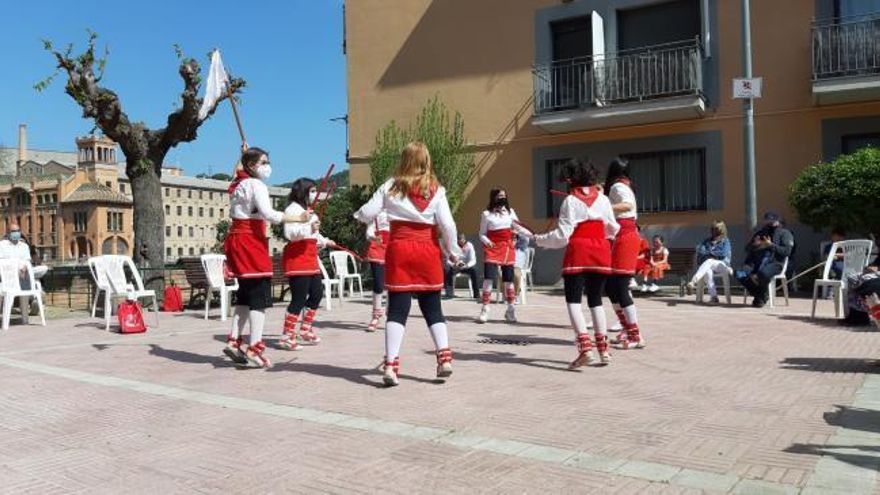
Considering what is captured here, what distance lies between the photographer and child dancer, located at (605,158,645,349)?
7559 mm

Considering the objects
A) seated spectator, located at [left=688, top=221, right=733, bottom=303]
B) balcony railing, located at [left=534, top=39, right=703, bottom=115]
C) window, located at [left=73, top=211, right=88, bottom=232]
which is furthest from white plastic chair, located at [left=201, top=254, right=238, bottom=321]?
window, located at [left=73, top=211, right=88, bottom=232]

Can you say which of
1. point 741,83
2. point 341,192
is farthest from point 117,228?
point 741,83

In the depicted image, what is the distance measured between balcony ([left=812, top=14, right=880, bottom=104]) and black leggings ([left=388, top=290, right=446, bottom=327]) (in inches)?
529

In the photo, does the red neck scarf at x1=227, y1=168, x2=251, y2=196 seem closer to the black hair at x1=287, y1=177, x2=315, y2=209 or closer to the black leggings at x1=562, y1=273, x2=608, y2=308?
the black hair at x1=287, y1=177, x2=315, y2=209

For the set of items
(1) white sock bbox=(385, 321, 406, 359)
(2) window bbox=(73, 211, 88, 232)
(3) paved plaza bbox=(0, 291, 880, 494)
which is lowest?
(3) paved plaza bbox=(0, 291, 880, 494)

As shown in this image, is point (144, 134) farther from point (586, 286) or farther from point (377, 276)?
point (586, 286)

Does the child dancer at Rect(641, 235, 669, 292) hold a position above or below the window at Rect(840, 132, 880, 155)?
below

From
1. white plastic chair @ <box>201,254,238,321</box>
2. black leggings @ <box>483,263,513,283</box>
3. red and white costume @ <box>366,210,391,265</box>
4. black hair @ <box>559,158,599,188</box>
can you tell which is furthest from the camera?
white plastic chair @ <box>201,254,238,321</box>

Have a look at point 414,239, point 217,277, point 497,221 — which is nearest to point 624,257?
point 414,239

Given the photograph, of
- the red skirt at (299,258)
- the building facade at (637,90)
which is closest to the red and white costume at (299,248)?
the red skirt at (299,258)

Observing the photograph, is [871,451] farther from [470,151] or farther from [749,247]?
[470,151]

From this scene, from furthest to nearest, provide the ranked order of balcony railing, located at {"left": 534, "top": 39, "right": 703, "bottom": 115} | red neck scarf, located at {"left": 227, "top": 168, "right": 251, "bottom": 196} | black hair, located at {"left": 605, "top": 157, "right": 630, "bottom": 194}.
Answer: balcony railing, located at {"left": 534, "top": 39, "right": 703, "bottom": 115}
black hair, located at {"left": 605, "top": 157, "right": 630, "bottom": 194}
red neck scarf, located at {"left": 227, "top": 168, "right": 251, "bottom": 196}

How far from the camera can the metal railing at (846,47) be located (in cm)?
1599

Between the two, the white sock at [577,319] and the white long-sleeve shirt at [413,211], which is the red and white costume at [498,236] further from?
the white long-sleeve shirt at [413,211]
